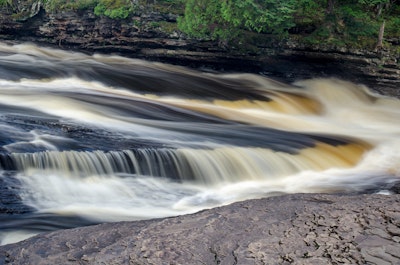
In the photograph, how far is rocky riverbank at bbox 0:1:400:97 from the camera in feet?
48.0

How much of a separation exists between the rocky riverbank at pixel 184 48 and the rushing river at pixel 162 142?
871 millimetres

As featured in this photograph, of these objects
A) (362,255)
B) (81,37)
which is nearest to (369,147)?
(362,255)

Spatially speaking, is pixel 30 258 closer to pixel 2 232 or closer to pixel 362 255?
pixel 2 232

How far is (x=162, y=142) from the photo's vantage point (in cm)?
790

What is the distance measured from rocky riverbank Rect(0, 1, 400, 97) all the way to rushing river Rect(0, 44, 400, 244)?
87 cm

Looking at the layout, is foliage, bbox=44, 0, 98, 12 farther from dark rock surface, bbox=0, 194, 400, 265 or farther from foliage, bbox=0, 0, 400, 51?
dark rock surface, bbox=0, 194, 400, 265

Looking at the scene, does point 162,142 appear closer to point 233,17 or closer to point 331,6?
point 233,17

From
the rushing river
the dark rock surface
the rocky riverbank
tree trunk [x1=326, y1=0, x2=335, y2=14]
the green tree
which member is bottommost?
the rushing river

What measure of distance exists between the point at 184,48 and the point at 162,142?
27.8 ft

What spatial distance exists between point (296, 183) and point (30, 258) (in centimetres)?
505

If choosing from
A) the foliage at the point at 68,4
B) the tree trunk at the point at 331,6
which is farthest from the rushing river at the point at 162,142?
the foliage at the point at 68,4

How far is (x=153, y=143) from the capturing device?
25.4 feet

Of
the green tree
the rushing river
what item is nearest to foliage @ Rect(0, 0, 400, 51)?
the green tree

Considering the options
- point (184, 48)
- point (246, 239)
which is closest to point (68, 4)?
point (184, 48)
